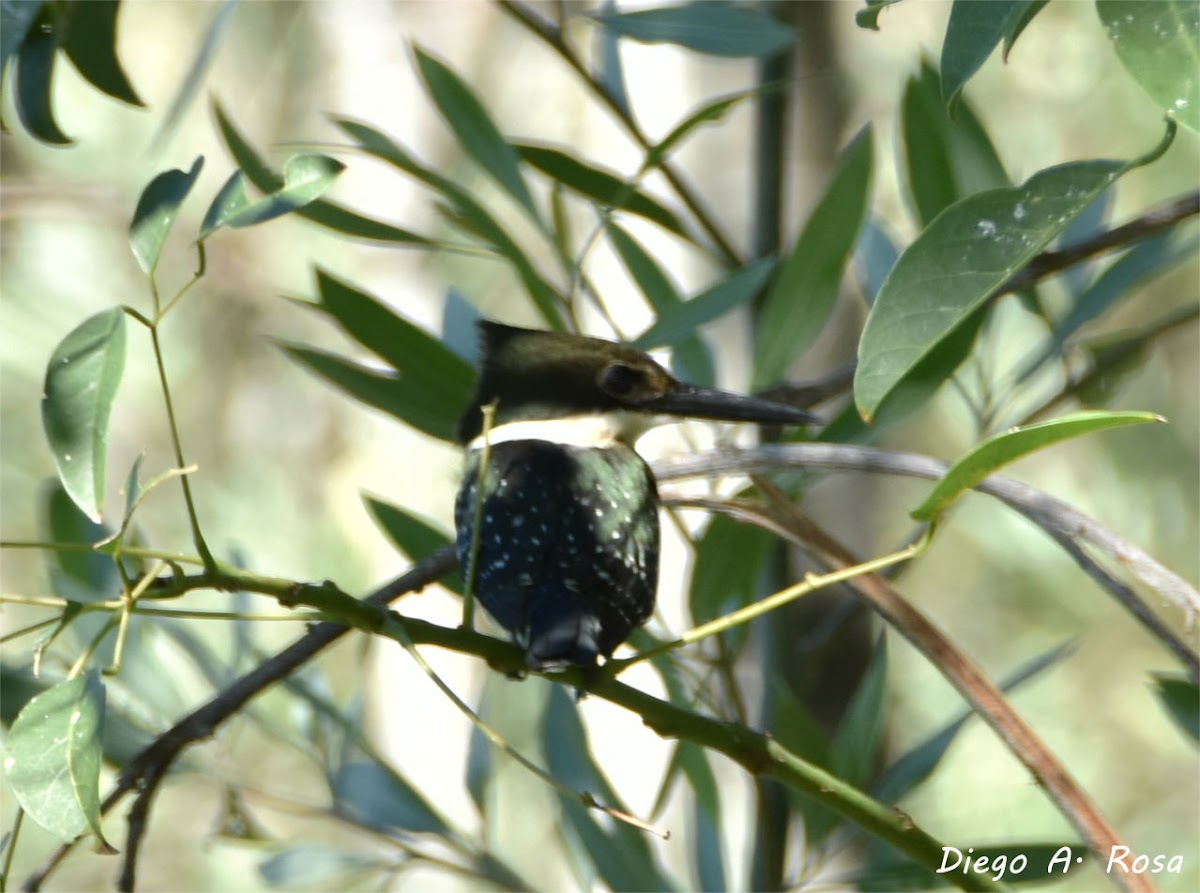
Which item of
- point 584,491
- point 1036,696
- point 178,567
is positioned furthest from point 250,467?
point 178,567

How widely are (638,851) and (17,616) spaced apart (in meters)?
4.22

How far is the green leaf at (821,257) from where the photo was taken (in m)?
1.58

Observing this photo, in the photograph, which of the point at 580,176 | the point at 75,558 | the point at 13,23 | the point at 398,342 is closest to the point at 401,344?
the point at 398,342

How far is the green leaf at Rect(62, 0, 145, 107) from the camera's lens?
1.33 m

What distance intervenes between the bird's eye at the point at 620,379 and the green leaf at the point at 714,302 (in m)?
0.12

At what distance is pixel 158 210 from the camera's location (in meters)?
0.99

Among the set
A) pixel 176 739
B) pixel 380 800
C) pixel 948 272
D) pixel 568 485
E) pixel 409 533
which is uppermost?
pixel 948 272

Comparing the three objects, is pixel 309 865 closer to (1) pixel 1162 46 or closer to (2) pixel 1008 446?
(2) pixel 1008 446

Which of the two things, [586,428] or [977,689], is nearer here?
[977,689]

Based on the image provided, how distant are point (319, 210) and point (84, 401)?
1.94 ft

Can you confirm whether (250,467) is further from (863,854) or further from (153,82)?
(863,854)

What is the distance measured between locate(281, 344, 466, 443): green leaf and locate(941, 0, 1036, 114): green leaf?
870 millimetres

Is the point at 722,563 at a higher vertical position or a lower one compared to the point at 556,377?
lower

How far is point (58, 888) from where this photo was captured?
552 centimetres
